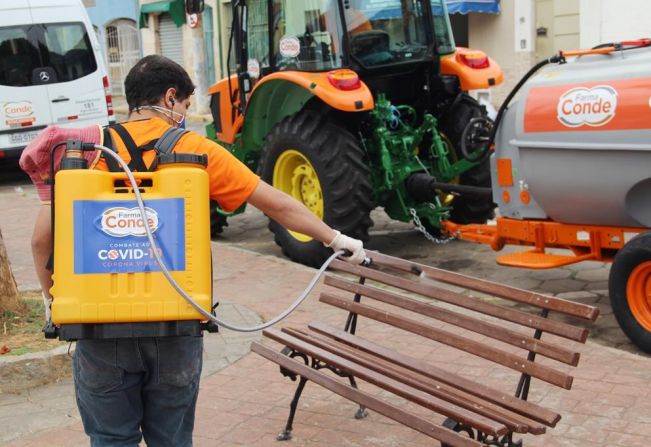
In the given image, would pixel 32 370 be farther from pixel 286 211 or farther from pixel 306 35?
pixel 306 35

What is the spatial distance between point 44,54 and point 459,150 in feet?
24.1

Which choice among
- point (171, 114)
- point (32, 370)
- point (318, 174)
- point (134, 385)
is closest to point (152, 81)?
point (171, 114)

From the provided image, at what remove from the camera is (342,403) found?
4.84 metres

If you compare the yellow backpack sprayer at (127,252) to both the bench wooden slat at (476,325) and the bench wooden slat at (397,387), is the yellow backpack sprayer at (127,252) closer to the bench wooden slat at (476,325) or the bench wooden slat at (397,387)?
the bench wooden slat at (397,387)

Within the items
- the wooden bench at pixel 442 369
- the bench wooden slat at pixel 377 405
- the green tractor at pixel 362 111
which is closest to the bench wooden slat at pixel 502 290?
the wooden bench at pixel 442 369

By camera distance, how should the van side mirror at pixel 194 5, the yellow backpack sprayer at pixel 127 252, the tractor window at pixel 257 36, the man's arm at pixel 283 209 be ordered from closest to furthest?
the yellow backpack sprayer at pixel 127 252 → the man's arm at pixel 283 209 → the tractor window at pixel 257 36 → the van side mirror at pixel 194 5

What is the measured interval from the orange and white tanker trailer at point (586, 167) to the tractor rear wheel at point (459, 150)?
1.54 meters

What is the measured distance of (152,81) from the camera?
317 centimetres

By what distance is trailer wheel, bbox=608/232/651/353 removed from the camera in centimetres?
544

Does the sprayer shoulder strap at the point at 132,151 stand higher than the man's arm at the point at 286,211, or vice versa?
the sprayer shoulder strap at the point at 132,151

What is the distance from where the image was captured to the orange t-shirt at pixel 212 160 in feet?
10.2

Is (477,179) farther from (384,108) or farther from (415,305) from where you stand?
(415,305)

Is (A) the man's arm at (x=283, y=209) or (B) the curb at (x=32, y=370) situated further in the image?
(B) the curb at (x=32, y=370)

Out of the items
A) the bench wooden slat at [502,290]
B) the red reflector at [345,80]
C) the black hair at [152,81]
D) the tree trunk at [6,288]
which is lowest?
the tree trunk at [6,288]
